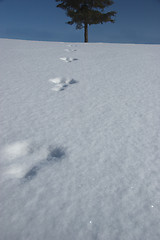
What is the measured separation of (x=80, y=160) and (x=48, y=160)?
0.18 m

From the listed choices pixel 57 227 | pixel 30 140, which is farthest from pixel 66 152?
pixel 57 227

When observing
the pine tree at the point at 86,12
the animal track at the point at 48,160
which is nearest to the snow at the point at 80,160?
the animal track at the point at 48,160

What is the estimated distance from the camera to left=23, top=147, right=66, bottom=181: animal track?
0.75 meters

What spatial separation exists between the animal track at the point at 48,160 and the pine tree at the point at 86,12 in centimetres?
988

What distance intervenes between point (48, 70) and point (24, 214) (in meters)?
1.80

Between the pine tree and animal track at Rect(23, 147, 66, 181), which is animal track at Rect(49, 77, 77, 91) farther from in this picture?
the pine tree

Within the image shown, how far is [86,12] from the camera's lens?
923cm

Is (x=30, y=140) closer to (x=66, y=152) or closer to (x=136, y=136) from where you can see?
(x=66, y=152)

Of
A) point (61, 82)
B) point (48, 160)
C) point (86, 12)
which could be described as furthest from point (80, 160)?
point (86, 12)

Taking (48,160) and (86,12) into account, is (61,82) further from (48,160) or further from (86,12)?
(86,12)

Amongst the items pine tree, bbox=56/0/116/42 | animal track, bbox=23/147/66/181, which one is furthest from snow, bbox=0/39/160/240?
pine tree, bbox=56/0/116/42

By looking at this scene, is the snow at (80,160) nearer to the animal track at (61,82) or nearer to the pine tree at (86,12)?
the animal track at (61,82)

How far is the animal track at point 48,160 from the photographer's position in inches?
29.5

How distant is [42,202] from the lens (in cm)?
63
